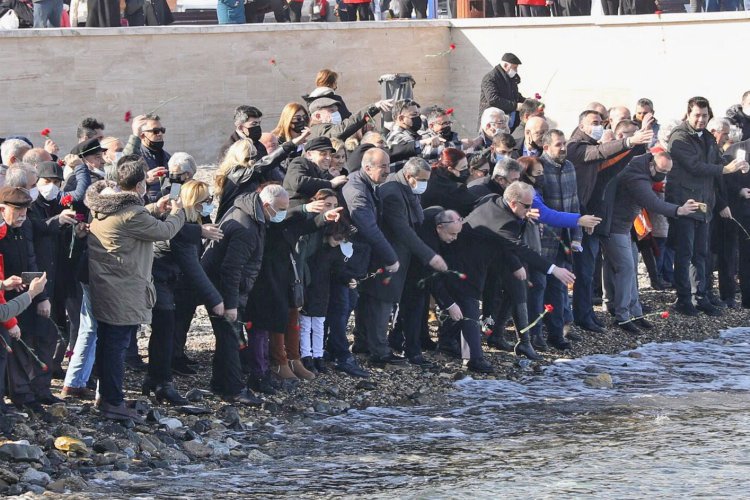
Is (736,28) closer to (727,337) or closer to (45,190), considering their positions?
(727,337)

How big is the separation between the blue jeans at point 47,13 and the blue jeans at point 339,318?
9.66m

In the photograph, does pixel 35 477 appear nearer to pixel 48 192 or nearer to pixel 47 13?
pixel 48 192

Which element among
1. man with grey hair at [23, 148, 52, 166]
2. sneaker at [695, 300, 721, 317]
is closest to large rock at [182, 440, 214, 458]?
man with grey hair at [23, 148, 52, 166]

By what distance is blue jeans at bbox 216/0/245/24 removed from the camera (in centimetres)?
2288

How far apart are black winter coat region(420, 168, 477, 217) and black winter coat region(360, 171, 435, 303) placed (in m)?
0.57

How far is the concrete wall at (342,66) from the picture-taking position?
21.2 m

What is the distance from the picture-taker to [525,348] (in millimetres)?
14469

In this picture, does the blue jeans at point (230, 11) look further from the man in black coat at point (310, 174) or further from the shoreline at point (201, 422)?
the man in black coat at point (310, 174)

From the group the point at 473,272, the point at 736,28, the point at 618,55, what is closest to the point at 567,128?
the point at 618,55

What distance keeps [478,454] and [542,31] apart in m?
13.6

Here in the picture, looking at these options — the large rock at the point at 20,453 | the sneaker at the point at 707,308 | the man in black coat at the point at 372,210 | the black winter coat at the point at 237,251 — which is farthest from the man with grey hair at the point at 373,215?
the sneaker at the point at 707,308

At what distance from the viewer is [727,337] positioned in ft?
52.0

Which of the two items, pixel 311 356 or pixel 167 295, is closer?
pixel 167 295

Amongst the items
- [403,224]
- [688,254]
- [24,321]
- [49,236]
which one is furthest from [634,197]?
[24,321]
